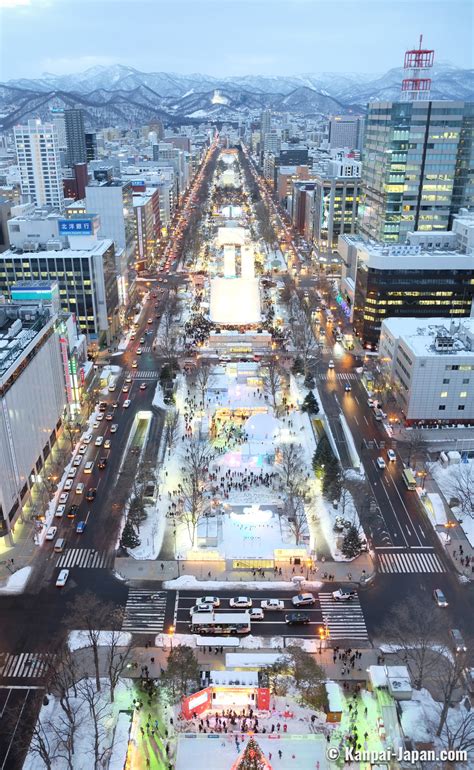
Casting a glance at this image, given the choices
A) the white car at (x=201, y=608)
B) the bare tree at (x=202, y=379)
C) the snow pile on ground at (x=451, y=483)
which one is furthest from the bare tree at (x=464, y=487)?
the bare tree at (x=202, y=379)

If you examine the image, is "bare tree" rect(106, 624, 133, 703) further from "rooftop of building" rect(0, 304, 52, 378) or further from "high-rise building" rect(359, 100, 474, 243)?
"high-rise building" rect(359, 100, 474, 243)

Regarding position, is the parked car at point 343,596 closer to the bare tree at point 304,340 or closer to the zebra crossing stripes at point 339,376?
the bare tree at point 304,340

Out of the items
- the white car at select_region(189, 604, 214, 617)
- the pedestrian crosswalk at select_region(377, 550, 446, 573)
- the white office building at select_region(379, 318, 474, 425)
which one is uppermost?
the white office building at select_region(379, 318, 474, 425)

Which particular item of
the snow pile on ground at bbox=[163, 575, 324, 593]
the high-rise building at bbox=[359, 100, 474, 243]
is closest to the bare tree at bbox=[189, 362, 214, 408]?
the snow pile on ground at bbox=[163, 575, 324, 593]

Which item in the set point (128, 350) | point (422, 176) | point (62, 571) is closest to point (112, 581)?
point (62, 571)

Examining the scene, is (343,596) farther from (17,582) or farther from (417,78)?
(417,78)

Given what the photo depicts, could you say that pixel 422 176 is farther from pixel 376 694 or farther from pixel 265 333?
pixel 376 694

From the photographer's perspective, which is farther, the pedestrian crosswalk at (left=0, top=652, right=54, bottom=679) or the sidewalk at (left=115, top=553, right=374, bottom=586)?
the sidewalk at (left=115, top=553, right=374, bottom=586)
